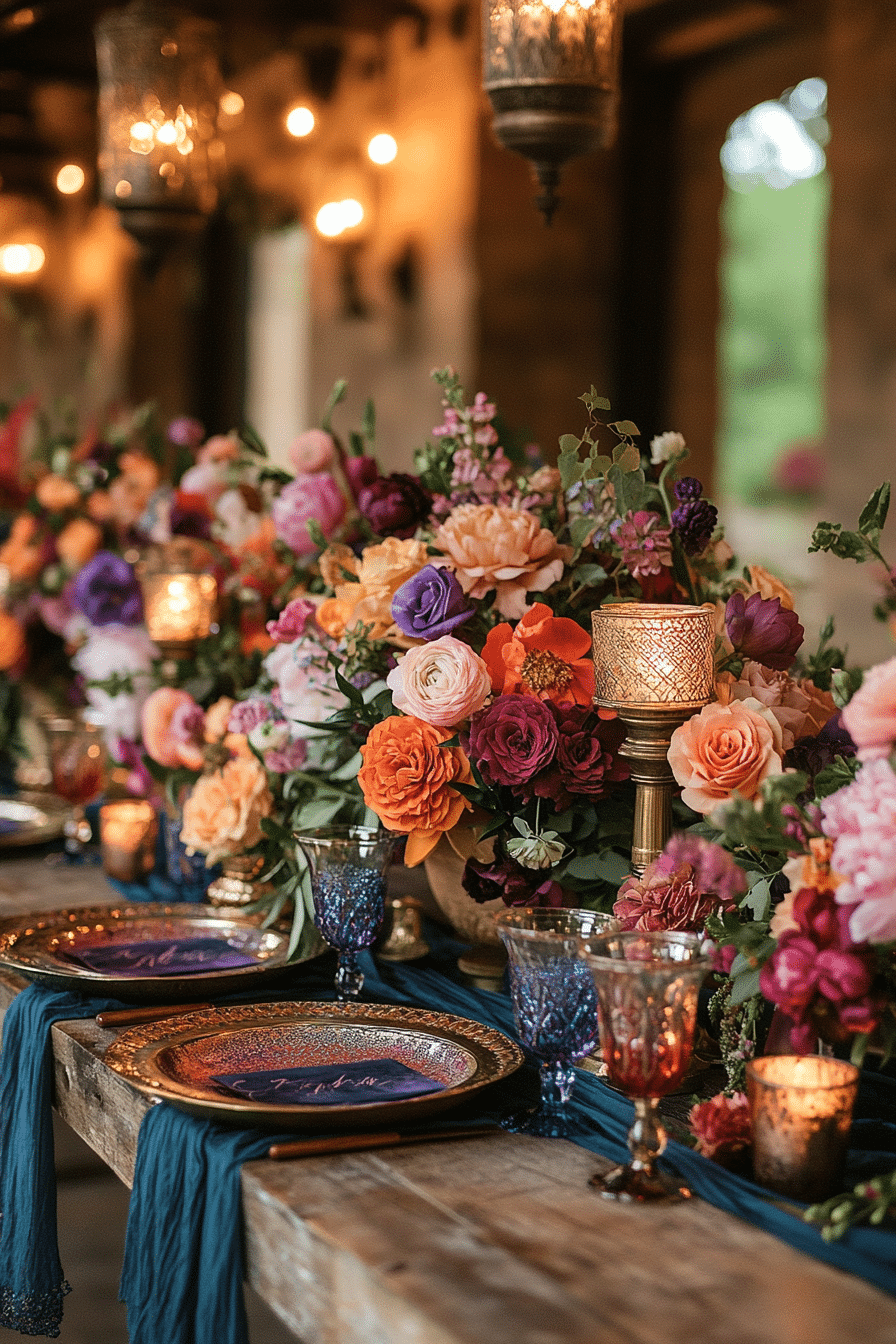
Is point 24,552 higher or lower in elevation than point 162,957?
higher

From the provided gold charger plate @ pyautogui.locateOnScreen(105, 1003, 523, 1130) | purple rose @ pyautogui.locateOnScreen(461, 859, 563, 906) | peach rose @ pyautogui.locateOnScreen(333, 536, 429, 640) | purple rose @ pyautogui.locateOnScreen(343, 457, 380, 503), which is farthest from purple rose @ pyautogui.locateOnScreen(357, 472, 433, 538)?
gold charger plate @ pyautogui.locateOnScreen(105, 1003, 523, 1130)

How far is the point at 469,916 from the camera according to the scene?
150cm

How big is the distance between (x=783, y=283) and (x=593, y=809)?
9.25 ft

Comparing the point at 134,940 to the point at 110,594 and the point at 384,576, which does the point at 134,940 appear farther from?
the point at 110,594

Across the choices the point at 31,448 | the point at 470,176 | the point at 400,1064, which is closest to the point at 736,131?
the point at 470,176

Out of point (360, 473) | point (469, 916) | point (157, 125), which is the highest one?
point (157, 125)

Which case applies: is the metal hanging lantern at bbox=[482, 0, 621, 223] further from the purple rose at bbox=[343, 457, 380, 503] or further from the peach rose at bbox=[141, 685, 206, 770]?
the peach rose at bbox=[141, 685, 206, 770]

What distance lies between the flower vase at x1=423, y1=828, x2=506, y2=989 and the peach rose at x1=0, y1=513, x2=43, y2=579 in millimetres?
1339

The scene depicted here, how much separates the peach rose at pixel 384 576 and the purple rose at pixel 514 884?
0.85 ft

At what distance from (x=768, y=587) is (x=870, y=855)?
570 mm

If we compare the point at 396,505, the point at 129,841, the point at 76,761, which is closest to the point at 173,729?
the point at 129,841

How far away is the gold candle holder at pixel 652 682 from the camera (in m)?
1.21

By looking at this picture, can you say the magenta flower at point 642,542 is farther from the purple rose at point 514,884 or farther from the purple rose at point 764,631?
the purple rose at point 514,884

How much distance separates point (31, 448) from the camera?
2930 millimetres
